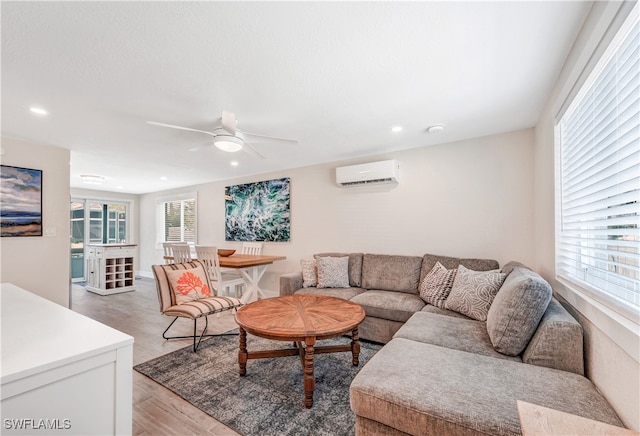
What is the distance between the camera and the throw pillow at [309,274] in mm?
3646

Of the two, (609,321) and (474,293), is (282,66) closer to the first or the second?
(609,321)

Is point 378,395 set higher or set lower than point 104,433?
lower

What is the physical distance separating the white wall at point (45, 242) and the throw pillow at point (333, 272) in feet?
10.7

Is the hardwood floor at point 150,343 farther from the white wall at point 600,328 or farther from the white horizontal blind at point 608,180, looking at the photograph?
the white horizontal blind at point 608,180

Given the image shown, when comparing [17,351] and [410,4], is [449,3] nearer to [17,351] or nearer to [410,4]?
[410,4]

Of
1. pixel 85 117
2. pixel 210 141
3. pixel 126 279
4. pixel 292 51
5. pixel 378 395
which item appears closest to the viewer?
pixel 378 395

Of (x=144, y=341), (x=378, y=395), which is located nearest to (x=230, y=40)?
(x=378, y=395)

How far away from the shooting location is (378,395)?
1.26m

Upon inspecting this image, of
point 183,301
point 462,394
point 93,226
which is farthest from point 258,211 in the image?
point 93,226

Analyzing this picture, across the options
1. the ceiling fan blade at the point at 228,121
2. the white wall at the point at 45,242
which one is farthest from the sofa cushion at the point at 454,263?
the white wall at the point at 45,242

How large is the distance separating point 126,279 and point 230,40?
578 centimetres

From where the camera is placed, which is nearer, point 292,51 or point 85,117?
point 292,51

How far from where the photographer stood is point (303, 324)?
2.04 m

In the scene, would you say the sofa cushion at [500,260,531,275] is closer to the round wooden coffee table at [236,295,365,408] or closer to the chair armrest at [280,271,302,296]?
the round wooden coffee table at [236,295,365,408]
